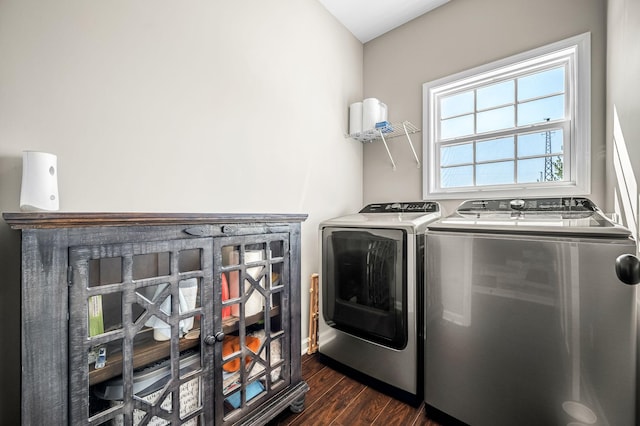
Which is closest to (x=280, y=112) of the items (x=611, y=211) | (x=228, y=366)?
(x=228, y=366)

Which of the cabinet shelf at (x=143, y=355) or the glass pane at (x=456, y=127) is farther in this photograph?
the glass pane at (x=456, y=127)

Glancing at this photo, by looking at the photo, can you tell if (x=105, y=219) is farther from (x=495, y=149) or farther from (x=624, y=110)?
(x=495, y=149)

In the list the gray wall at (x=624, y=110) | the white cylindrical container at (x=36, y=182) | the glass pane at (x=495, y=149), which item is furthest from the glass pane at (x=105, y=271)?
the glass pane at (x=495, y=149)

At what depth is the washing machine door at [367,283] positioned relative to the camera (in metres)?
1.59

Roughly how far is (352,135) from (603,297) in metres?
2.01

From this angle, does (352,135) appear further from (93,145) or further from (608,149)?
(93,145)

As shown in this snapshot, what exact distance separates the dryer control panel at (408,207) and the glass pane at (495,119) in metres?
0.79

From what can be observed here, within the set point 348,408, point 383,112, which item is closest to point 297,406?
point 348,408

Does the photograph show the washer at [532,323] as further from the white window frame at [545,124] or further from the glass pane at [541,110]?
the glass pane at [541,110]

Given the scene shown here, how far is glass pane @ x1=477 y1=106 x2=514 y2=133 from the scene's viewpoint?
2104mm

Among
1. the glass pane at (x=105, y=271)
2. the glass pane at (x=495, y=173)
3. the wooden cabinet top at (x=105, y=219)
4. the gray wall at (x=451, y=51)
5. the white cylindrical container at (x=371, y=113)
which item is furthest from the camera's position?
the white cylindrical container at (x=371, y=113)

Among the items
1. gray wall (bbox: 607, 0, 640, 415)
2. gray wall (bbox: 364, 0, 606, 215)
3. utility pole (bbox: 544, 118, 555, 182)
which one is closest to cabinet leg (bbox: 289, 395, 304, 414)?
gray wall (bbox: 607, 0, 640, 415)

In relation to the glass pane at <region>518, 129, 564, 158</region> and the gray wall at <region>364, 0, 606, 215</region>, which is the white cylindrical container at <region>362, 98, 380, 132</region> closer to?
the gray wall at <region>364, 0, 606, 215</region>

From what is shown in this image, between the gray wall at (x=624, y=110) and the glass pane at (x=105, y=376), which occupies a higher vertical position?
the gray wall at (x=624, y=110)
